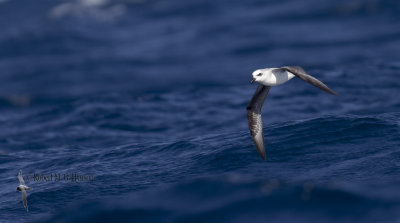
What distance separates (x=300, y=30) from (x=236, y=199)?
1428 inches

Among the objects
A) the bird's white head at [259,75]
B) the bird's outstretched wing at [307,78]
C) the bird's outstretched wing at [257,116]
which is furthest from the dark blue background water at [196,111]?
the bird's outstretched wing at [307,78]

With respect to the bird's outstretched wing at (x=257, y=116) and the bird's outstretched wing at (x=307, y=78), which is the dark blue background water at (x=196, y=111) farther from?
the bird's outstretched wing at (x=307, y=78)

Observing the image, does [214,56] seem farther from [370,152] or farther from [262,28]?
[370,152]

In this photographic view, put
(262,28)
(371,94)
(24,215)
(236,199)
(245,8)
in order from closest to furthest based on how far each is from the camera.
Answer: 1. (236,199)
2. (24,215)
3. (371,94)
4. (262,28)
5. (245,8)

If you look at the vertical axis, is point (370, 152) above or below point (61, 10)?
below

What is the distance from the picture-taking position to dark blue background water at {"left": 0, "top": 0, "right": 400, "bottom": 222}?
524 inches

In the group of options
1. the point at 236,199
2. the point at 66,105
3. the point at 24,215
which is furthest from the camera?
the point at 66,105

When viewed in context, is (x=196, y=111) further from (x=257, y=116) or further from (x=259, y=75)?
(x=259, y=75)

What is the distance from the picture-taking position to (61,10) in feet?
186

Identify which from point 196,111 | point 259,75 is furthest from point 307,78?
point 196,111

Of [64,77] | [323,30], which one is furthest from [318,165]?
[323,30]

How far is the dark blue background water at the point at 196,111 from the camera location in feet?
43.7

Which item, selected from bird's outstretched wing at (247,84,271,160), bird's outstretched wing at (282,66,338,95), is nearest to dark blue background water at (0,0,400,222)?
bird's outstretched wing at (247,84,271,160)

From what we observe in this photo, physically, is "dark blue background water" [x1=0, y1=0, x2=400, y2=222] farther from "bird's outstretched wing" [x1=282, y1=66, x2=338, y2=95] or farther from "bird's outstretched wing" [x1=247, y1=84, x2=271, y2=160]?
"bird's outstretched wing" [x1=282, y1=66, x2=338, y2=95]
